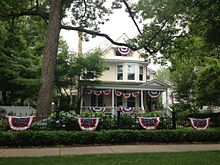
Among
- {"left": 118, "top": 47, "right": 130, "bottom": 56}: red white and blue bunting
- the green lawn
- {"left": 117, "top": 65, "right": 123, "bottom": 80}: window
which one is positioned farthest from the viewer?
{"left": 118, "top": 47, "right": 130, "bottom": 56}: red white and blue bunting

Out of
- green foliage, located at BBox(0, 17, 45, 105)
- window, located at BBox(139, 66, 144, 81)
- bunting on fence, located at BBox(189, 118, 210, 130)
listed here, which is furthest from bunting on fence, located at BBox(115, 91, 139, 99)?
bunting on fence, located at BBox(189, 118, 210, 130)

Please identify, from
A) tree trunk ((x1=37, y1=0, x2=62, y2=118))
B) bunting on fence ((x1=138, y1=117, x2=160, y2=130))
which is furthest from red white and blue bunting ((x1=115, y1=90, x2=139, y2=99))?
bunting on fence ((x1=138, y1=117, x2=160, y2=130))

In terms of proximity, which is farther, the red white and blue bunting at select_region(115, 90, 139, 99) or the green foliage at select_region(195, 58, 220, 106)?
the red white and blue bunting at select_region(115, 90, 139, 99)

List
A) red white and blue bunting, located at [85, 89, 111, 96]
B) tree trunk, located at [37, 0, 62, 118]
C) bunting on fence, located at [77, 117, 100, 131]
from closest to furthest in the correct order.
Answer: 1. bunting on fence, located at [77, 117, 100, 131]
2. tree trunk, located at [37, 0, 62, 118]
3. red white and blue bunting, located at [85, 89, 111, 96]

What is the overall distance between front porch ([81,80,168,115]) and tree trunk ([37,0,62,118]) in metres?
13.0

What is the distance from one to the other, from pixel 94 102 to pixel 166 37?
14819 millimetres

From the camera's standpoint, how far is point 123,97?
28484mm

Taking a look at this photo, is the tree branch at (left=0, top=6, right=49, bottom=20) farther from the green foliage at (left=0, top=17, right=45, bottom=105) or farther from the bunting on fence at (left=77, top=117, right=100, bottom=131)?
the bunting on fence at (left=77, top=117, right=100, bottom=131)

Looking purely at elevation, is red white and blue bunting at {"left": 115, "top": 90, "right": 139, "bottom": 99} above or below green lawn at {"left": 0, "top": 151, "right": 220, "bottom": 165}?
above

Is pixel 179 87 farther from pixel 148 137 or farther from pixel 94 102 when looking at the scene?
pixel 148 137

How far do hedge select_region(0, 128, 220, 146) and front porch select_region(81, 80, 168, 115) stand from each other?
46.6 ft

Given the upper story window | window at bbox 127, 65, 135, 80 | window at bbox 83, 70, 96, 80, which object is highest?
the upper story window

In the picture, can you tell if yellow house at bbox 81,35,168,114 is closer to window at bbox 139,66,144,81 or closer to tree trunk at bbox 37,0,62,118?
window at bbox 139,66,144,81

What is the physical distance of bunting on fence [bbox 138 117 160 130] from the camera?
1095 cm
